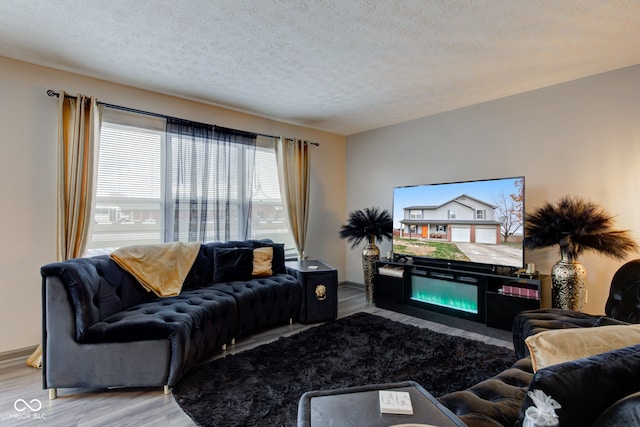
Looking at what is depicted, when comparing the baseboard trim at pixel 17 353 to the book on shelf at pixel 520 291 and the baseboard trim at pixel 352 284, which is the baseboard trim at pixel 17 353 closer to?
the baseboard trim at pixel 352 284

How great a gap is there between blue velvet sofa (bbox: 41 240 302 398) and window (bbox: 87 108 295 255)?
0.70 metres

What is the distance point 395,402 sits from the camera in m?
1.16

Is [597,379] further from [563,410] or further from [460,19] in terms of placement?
[460,19]

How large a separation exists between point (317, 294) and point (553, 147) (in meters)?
3.06

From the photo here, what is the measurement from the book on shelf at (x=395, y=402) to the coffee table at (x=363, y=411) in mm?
15

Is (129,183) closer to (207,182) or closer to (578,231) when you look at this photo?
(207,182)

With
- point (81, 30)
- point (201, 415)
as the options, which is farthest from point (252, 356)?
point (81, 30)

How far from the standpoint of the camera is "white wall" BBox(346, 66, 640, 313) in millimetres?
3014

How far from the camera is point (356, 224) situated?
463cm

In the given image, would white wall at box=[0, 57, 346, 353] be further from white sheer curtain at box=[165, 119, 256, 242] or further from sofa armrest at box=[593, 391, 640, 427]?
sofa armrest at box=[593, 391, 640, 427]

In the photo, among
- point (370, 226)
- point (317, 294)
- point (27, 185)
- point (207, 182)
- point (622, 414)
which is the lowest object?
point (317, 294)

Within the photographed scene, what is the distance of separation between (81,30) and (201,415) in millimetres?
2859

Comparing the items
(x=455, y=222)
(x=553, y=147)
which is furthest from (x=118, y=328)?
(x=553, y=147)

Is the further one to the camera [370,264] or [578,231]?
[370,264]
